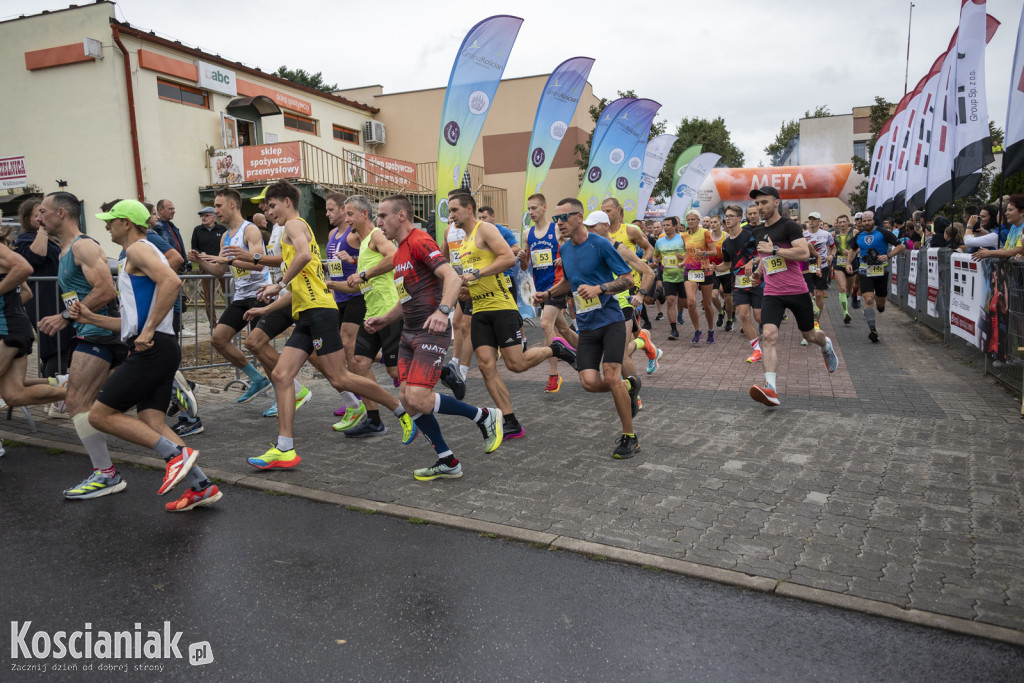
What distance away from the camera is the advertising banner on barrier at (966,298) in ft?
28.1

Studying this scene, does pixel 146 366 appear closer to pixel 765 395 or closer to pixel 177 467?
pixel 177 467

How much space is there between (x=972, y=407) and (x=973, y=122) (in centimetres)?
570

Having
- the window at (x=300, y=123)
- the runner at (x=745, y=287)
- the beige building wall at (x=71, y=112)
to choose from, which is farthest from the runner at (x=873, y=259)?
the window at (x=300, y=123)

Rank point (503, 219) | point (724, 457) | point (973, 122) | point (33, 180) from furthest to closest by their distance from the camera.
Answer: point (503, 219), point (33, 180), point (973, 122), point (724, 457)

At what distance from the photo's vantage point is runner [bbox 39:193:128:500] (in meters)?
4.62

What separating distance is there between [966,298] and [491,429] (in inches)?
290

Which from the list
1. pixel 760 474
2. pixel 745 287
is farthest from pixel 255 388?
pixel 745 287

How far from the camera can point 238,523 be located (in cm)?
425

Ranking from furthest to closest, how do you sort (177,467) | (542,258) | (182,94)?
(182,94) → (542,258) → (177,467)

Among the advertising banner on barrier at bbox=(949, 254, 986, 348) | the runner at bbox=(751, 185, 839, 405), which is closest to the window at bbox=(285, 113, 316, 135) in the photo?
the runner at bbox=(751, 185, 839, 405)

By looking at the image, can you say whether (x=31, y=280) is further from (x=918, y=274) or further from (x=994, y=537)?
(x=918, y=274)

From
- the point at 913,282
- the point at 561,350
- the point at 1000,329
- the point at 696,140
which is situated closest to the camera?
the point at 561,350

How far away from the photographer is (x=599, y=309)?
18.7 ft

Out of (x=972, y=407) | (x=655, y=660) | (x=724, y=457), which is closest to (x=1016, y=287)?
(x=972, y=407)
